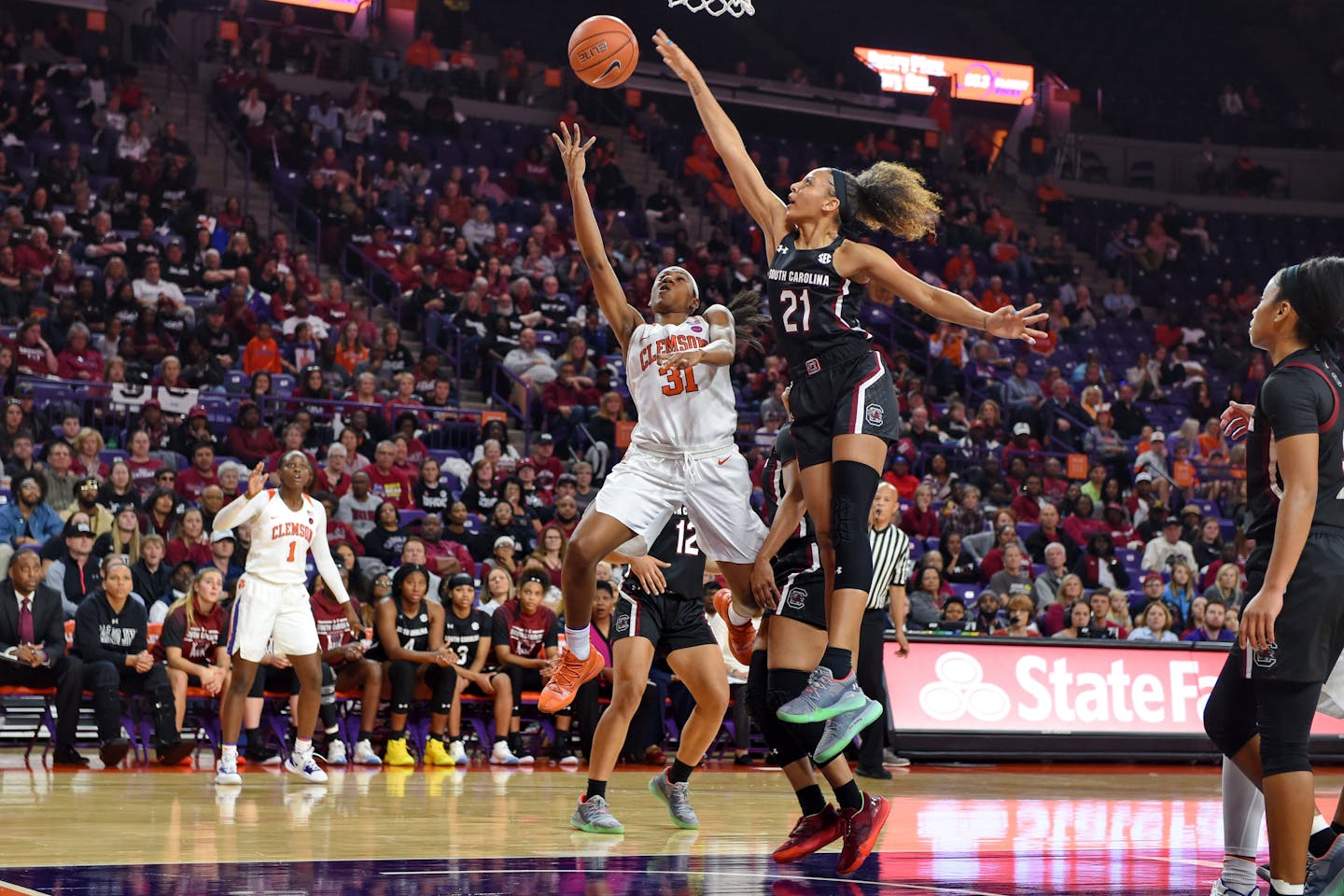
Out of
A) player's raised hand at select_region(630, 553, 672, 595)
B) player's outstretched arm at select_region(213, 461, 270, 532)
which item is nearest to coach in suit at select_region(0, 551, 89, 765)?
player's outstretched arm at select_region(213, 461, 270, 532)

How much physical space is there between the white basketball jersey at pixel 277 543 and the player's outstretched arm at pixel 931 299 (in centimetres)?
515

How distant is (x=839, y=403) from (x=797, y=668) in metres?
1.04

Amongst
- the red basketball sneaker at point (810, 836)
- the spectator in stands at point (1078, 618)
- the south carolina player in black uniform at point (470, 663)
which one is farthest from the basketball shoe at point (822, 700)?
the spectator in stands at point (1078, 618)

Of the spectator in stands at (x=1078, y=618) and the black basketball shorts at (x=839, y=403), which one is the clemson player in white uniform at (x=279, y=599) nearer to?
the black basketball shorts at (x=839, y=403)

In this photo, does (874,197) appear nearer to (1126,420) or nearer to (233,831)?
(233,831)

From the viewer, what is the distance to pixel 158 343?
50.0 feet

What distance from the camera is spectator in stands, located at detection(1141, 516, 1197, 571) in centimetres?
1622

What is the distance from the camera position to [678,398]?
6.61 m

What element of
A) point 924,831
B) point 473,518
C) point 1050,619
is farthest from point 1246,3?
point 924,831

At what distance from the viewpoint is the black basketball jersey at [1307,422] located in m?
4.56

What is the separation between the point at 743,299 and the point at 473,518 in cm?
716

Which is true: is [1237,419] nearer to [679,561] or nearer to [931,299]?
[931,299]

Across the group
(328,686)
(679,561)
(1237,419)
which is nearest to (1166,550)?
(328,686)

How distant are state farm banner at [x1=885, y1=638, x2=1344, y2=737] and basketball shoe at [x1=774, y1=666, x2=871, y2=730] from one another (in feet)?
22.7
